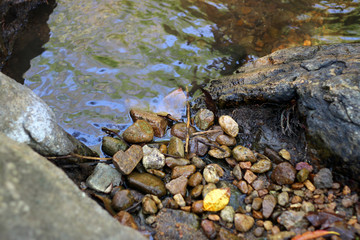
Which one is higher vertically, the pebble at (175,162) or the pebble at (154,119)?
the pebble at (154,119)

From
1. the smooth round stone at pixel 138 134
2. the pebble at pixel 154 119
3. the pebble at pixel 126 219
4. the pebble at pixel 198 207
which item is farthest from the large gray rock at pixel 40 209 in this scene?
the pebble at pixel 154 119

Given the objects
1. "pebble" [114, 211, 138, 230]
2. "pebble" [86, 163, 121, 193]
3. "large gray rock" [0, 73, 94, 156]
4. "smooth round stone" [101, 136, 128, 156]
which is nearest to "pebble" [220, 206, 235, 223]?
"pebble" [114, 211, 138, 230]

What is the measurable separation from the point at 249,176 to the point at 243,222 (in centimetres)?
58

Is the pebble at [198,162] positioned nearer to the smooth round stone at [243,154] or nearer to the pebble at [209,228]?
the smooth round stone at [243,154]

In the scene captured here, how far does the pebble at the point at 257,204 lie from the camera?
2608 millimetres

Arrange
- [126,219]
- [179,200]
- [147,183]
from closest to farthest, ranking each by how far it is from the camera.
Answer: [126,219]
[179,200]
[147,183]

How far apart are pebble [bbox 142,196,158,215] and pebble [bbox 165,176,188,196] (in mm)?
269

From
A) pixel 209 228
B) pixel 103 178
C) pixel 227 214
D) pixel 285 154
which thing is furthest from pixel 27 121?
pixel 285 154

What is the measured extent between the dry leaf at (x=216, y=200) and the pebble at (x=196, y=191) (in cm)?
13

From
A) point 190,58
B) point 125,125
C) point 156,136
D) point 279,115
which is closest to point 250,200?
point 279,115

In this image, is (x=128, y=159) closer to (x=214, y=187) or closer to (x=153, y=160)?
(x=153, y=160)

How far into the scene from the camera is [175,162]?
3082mm

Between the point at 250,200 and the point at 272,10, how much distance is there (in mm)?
4863

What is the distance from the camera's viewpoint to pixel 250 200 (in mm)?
2707
